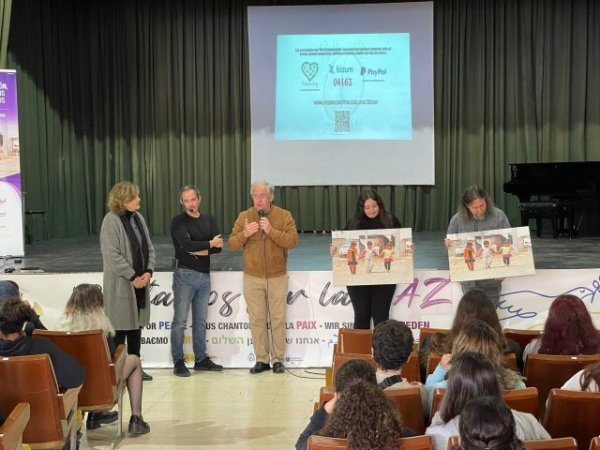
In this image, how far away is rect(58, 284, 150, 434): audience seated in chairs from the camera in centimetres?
457

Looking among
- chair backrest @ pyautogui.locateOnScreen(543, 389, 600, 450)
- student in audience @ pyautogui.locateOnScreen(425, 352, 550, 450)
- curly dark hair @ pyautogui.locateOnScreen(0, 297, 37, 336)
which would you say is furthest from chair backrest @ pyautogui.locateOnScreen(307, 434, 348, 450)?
curly dark hair @ pyautogui.locateOnScreen(0, 297, 37, 336)

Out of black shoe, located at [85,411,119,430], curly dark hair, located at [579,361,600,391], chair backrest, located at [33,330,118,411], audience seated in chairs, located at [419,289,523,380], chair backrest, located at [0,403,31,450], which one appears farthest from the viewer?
black shoe, located at [85,411,119,430]

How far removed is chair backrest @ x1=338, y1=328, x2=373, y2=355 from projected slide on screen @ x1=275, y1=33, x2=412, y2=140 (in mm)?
8438

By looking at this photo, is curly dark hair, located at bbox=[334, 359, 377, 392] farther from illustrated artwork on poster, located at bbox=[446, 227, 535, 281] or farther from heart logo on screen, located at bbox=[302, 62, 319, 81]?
heart logo on screen, located at bbox=[302, 62, 319, 81]

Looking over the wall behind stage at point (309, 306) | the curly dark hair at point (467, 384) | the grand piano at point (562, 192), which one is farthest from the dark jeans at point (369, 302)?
the grand piano at point (562, 192)

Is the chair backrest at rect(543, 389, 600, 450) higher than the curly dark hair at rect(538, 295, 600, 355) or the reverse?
the reverse

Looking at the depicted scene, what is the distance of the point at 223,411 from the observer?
5.34m

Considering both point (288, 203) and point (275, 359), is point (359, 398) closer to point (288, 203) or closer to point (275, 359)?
point (275, 359)

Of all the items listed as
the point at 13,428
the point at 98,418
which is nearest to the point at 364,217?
the point at 98,418

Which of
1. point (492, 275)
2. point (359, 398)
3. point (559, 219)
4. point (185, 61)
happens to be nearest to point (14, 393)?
point (359, 398)

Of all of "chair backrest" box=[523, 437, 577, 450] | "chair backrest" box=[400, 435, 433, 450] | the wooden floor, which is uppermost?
"chair backrest" box=[523, 437, 577, 450]

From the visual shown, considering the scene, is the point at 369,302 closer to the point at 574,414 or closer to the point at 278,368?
the point at 278,368

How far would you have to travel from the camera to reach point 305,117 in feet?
42.3

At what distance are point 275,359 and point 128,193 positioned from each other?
6.43ft
